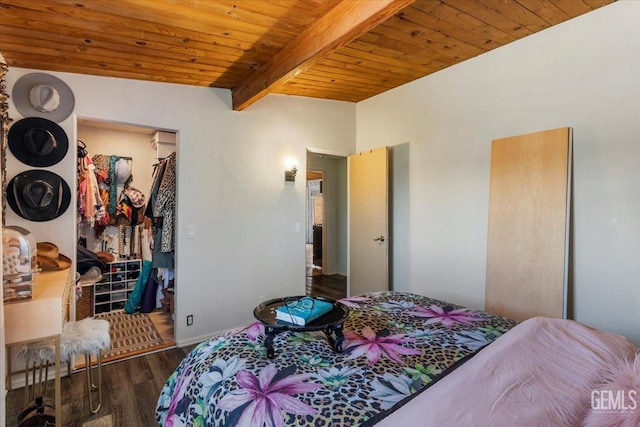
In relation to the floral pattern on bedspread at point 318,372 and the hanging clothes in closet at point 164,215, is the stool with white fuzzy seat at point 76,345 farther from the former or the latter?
the hanging clothes in closet at point 164,215

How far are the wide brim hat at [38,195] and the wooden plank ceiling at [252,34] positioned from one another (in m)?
0.82

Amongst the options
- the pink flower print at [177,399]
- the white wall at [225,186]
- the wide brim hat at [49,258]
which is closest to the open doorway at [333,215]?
the white wall at [225,186]

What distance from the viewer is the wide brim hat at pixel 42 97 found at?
2.42m

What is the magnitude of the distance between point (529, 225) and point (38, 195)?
12.2 feet

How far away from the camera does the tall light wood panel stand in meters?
2.42

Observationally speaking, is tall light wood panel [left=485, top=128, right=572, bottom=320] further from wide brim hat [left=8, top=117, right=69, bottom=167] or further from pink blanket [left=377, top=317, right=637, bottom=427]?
wide brim hat [left=8, top=117, right=69, bottom=167]

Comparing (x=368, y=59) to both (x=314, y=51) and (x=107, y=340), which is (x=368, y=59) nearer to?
(x=314, y=51)

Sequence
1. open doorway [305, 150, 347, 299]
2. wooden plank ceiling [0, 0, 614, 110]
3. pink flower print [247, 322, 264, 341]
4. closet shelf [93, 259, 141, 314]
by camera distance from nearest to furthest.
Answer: pink flower print [247, 322, 264, 341] < wooden plank ceiling [0, 0, 614, 110] < closet shelf [93, 259, 141, 314] < open doorway [305, 150, 347, 299]

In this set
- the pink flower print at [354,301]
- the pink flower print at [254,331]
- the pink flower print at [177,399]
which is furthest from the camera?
the pink flower print at [354,301]

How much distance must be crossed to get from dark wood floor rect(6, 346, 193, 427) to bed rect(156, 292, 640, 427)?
84cm

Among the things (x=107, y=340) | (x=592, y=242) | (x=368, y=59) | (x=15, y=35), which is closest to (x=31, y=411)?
(x=107, y=340)

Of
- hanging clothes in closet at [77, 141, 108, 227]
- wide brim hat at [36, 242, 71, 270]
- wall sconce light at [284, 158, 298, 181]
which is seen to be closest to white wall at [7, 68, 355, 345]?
wall sconce light at [284, 158, 298, 181]

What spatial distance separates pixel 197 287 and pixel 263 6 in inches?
95.4

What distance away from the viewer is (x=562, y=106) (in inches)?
97.6
